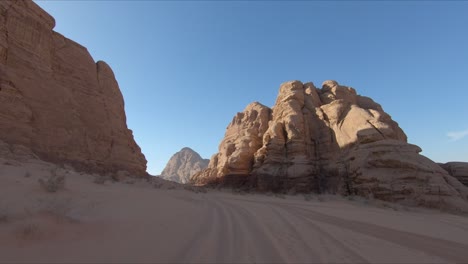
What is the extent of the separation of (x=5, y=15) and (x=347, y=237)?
22724 mm

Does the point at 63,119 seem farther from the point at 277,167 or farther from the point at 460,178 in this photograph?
the point at 460,178

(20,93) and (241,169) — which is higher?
(20,93)

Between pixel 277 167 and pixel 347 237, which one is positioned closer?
Result: pixel 347 237

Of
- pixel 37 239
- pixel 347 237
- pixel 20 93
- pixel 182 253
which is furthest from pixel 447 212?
pixel 20 93

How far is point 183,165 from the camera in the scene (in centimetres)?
10344

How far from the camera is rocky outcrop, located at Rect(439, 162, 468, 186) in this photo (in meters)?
19.0

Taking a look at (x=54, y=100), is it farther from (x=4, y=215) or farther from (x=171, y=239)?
(x=171, y=239)

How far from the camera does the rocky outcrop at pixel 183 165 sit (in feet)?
312

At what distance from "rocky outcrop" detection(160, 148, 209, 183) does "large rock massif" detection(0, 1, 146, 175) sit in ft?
233

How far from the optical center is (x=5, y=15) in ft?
55.5

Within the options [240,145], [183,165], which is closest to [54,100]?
[240,145]

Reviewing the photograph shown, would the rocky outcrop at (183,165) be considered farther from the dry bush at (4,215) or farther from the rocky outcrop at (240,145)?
the dry bush at (4,215)

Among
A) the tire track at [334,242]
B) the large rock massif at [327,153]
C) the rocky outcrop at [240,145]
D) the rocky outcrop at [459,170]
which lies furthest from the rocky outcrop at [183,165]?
the tire track at [334,242]

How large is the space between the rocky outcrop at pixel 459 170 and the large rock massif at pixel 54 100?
80.2ft
